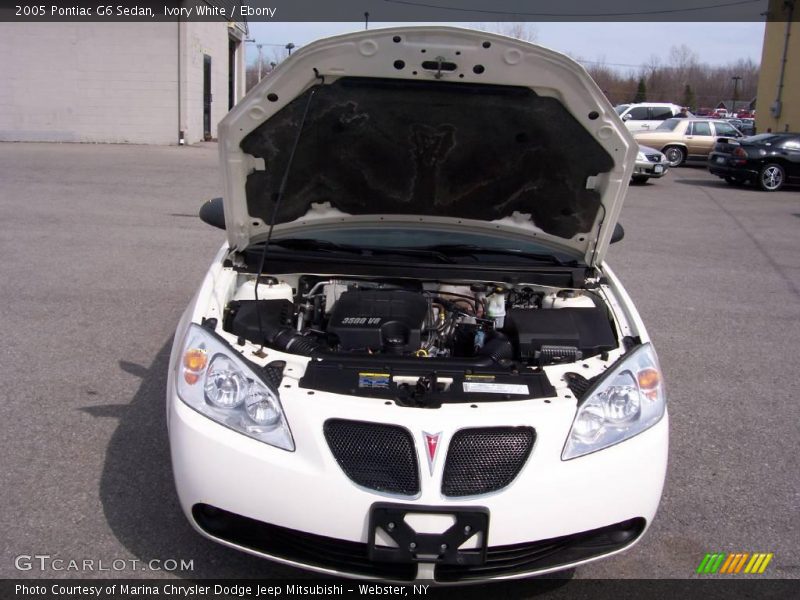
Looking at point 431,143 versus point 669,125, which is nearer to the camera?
point 431,143

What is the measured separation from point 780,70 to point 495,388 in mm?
30009

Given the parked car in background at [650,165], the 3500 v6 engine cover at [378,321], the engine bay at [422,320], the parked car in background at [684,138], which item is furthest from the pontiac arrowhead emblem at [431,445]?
the parked car in background at [684,138]

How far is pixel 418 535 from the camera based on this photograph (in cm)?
258

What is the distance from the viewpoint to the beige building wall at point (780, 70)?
1090 inches

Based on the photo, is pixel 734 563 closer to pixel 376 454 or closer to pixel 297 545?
pixel 376 454

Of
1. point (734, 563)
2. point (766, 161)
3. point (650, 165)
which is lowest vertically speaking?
point (734, 563)

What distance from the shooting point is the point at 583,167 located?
3.73 m

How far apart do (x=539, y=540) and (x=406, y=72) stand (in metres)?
1.92

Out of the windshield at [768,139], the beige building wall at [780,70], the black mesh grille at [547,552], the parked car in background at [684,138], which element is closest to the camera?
the black mesh grille at [547,552]

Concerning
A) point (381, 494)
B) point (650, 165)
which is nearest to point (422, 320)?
point (381, 494)

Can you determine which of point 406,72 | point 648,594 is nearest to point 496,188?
point 406,72

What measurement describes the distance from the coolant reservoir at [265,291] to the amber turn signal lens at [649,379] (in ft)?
5.95

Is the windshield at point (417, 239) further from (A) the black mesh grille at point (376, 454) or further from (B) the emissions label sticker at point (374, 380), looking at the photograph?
(A) the black mesh grille at point (376, 454)
